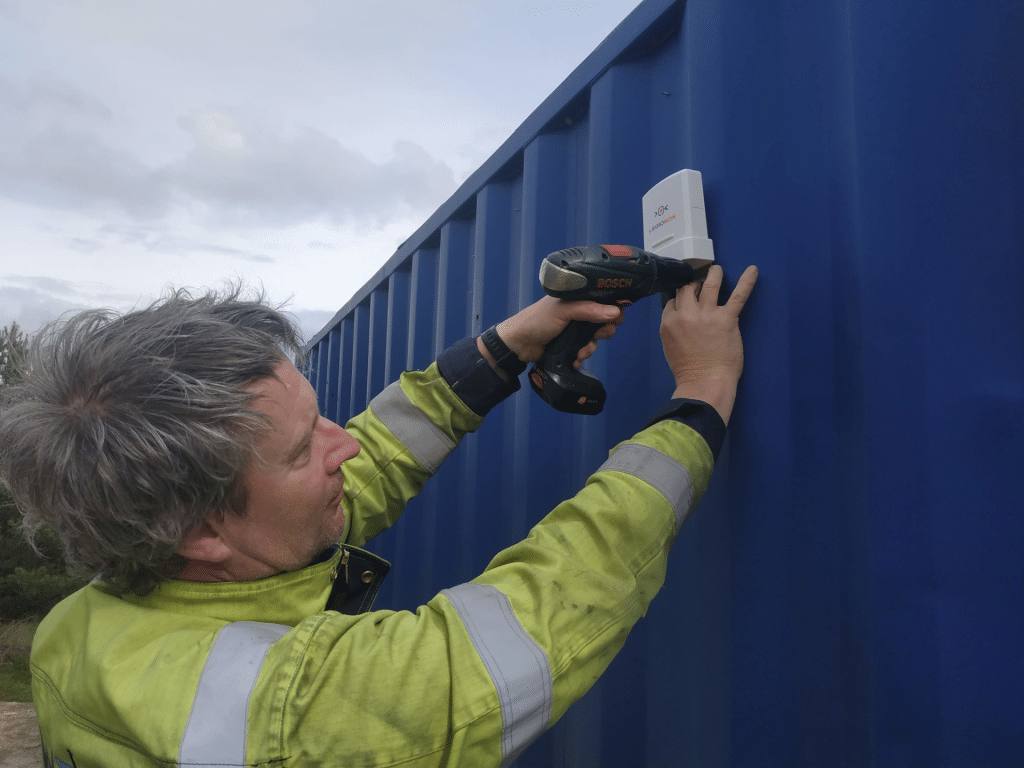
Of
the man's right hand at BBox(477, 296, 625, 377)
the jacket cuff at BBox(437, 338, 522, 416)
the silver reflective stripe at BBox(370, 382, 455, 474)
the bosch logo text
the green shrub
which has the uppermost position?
the bosch logo text

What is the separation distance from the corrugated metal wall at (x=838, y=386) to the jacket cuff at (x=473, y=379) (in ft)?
0.81

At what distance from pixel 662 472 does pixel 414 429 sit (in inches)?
28.1

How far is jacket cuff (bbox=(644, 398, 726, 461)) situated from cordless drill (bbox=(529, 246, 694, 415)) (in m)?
0.20

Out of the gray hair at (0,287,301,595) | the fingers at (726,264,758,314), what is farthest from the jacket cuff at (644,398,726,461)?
the gray hair at (0,287,301,595)

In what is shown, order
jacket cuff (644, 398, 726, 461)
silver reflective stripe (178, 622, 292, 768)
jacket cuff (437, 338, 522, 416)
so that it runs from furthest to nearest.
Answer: jacket cuff (437, 338, 522, 416), jacket cuff (644, 398, 726, 461), silver reflective stripe (178, 622, 292, 768)

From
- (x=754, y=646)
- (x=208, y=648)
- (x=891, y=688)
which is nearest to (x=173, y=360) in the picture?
(x=208, y=648)

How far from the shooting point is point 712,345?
1.16m

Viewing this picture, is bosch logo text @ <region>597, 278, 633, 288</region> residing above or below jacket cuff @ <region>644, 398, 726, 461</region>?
above

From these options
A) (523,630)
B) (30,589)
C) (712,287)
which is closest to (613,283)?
(712,287)

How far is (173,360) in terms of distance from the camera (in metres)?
0.99

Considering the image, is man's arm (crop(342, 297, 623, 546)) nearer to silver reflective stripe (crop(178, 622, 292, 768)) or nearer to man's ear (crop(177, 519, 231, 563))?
man's ear (crop(177, 519, 231, 563))

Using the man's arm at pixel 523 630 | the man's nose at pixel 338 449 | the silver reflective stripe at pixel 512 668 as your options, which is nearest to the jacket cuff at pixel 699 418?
the man's arm at pixel 523 630

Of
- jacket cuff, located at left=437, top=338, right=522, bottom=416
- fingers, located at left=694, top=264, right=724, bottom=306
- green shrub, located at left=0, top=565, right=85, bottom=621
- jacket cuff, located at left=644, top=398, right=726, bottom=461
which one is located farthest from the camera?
green shrub, located at left=0, top=565, right=85, bottom=621

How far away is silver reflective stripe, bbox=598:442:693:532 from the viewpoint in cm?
102
